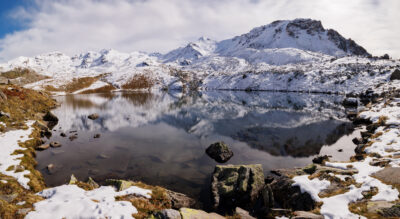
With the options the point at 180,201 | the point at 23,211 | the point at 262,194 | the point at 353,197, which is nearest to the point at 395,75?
the point at 353,197

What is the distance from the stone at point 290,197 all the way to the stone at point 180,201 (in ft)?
23.3

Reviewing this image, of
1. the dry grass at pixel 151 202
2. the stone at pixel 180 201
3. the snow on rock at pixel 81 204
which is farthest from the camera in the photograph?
the stone at pixel 180 201

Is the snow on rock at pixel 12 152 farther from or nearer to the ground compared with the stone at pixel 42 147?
farther from the ground

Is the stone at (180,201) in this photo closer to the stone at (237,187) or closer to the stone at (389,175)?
the stone at (237,187)

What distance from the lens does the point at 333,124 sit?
145 ft

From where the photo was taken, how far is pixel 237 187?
1702 cm

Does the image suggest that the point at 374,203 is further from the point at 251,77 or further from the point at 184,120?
the point at 251,77

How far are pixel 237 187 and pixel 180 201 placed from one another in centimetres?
507

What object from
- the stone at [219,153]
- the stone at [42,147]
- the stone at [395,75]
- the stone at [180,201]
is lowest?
the stone at [42,147]

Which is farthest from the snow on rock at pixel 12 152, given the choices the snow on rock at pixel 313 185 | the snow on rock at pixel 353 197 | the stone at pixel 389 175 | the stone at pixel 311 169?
the stone at pixel 389 175

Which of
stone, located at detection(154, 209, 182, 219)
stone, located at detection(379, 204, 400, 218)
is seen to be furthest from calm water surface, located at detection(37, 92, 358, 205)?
stone, located at detection(379, 204, 400, 218)

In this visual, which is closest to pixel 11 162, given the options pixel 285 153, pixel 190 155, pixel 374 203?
pixel 190 155

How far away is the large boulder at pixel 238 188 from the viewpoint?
53.3ft

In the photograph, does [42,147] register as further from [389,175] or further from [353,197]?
[389,175]
